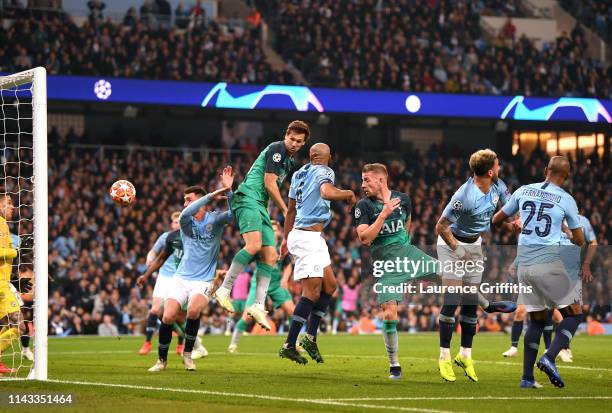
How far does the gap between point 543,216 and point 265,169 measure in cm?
350

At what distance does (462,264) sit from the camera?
1190 centimetres

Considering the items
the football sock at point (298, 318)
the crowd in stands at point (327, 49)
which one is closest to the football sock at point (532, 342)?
the football sock at point (298, 318)

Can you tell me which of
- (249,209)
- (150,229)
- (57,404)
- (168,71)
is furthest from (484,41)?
(57,404)

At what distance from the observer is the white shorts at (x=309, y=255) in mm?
12688

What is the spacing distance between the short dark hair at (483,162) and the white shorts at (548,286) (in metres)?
1.28

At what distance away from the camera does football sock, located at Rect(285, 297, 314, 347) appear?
12.5 m

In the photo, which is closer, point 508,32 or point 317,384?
point 317,384

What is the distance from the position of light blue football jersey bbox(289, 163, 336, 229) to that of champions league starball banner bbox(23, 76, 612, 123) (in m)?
18.9

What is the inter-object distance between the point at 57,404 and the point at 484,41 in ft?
110

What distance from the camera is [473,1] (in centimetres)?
4138

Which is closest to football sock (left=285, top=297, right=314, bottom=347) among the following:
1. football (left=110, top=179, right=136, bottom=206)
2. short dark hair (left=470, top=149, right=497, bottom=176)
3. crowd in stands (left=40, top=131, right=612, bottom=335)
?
short dark hair (left=470, top=149, right=497, bottom=176)

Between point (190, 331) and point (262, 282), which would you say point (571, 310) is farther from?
point (190, 331)

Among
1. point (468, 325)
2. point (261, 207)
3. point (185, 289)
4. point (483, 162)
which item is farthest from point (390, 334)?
point (185, 289)

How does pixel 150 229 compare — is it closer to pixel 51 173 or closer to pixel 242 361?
pixel 51 173
